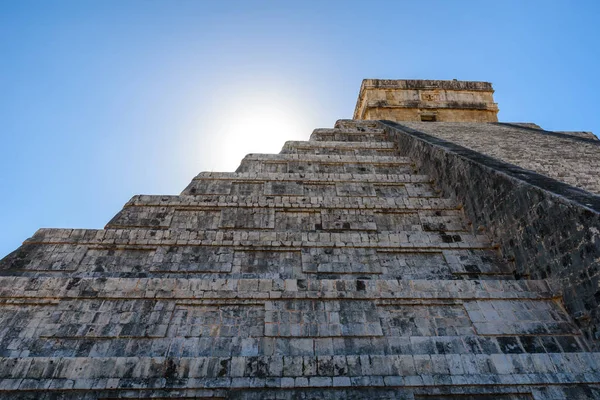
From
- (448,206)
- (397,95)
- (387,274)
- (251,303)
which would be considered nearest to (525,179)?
(448,206)

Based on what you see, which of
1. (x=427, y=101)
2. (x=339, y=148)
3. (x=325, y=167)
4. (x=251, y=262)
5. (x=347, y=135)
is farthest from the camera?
(x=427, y=101)

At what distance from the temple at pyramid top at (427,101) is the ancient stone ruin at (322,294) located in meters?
8.90

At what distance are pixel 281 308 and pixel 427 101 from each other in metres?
14.6

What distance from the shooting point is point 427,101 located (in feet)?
56.8

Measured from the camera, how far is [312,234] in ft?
22.1

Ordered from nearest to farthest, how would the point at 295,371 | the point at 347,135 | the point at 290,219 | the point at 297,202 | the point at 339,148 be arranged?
the point at 295,371 → the point at 290,219 → the point at 297,202 → the point at 339,148 → the point at 347,135

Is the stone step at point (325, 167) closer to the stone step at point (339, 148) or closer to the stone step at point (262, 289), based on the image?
the stone step at point (339, 148)

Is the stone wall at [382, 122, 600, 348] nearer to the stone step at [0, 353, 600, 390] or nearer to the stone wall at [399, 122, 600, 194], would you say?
the stone wall at [399, 122, 600, 194]

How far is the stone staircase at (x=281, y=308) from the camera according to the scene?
4.19m

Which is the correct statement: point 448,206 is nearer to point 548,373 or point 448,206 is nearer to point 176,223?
point 548,373

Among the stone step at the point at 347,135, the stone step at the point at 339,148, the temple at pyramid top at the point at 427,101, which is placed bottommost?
the stone step at the point at 339,148

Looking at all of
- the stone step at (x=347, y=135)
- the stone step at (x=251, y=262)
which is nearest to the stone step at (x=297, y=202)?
the stone step at (x=251, y=262)

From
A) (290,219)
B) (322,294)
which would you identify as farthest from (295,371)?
(290,219)

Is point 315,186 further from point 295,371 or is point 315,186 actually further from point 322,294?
point 295,371
